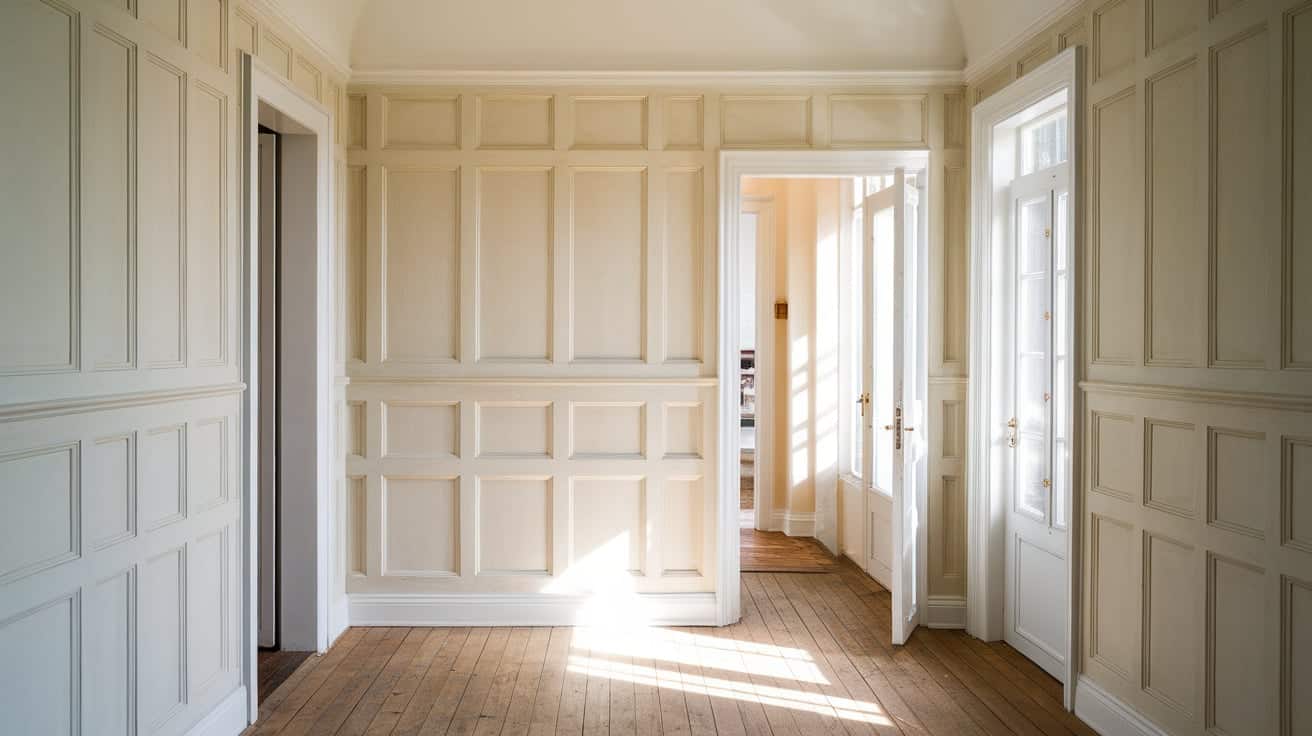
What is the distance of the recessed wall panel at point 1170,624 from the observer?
2.88 metres

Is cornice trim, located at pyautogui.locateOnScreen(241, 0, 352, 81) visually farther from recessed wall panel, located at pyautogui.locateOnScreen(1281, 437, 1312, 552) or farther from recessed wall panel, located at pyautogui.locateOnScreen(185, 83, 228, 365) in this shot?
recessed wall panel, located at pyautogui.locateOnScreen(1281, 437, 1312, 552)

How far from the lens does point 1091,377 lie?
3.41 meters

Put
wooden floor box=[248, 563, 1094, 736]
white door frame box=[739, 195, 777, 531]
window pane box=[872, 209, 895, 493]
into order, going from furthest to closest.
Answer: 1. white door frame box=[739, 195, 777, 531]
2. window pane box=[872, 209, 895, 493]
3. wooden floor box=[248, 563, 1094, 736]

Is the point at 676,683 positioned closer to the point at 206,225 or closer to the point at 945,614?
the point at 945,614

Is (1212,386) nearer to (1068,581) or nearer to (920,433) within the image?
(1068,581)

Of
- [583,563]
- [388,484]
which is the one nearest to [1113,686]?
[583,563]

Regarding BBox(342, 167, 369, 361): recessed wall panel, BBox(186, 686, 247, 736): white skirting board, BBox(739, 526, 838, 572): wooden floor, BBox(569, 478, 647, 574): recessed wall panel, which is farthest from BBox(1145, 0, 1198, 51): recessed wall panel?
BBox(186, 686, 247, 736): white skirting board

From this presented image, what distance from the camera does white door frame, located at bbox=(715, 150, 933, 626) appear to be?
4543 mm

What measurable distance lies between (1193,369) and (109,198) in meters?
3.37

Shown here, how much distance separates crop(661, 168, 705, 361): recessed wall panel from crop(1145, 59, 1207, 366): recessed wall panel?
7.00 feet

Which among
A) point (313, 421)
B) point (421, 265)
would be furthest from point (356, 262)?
point (313, 421)

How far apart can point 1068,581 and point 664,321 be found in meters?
2.22

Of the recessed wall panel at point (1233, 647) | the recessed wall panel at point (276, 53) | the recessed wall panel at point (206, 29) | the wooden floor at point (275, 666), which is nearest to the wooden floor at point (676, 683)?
the wooden floor at point (275, 666)

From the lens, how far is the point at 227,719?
3236mm
